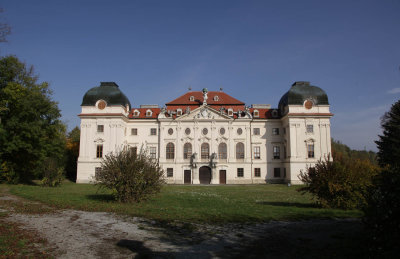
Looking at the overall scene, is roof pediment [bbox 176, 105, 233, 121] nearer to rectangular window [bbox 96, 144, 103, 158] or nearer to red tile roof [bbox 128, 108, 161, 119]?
red tile roof [bbox 128, 108, 161, 119]

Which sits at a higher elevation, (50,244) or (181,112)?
(181,112)

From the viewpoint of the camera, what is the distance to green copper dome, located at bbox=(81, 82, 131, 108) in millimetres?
43531

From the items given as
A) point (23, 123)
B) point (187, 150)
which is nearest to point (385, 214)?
point (23, 123)

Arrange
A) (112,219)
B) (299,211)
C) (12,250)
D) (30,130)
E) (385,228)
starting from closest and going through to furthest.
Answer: (385,228) → (12,250) → (112,219) → (299,211) → (30,130)

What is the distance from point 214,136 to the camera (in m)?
44.3

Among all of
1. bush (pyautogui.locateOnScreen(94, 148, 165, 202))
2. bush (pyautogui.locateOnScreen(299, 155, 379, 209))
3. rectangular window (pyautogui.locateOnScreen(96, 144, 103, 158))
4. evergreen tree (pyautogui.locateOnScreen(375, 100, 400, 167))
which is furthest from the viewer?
rectangular window (pyautogui.locateOnScreen(96, 144, 103, 158))

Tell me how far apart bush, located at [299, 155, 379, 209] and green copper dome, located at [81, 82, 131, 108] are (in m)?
34.7

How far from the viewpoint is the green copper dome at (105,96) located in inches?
1714

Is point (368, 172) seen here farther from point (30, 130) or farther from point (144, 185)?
point (30, 130)

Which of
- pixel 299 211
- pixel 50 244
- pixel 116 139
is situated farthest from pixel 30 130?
pixel 299 211

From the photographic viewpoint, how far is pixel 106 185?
16.0 metres

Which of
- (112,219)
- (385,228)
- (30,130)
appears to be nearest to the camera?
(385,228)

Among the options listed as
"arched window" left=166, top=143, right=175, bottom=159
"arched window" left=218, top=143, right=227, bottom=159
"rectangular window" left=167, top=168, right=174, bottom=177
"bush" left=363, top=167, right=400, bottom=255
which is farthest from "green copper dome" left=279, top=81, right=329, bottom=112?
"bush" left=363, top=167, right=400, bottom=255

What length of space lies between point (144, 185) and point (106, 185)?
215cm
